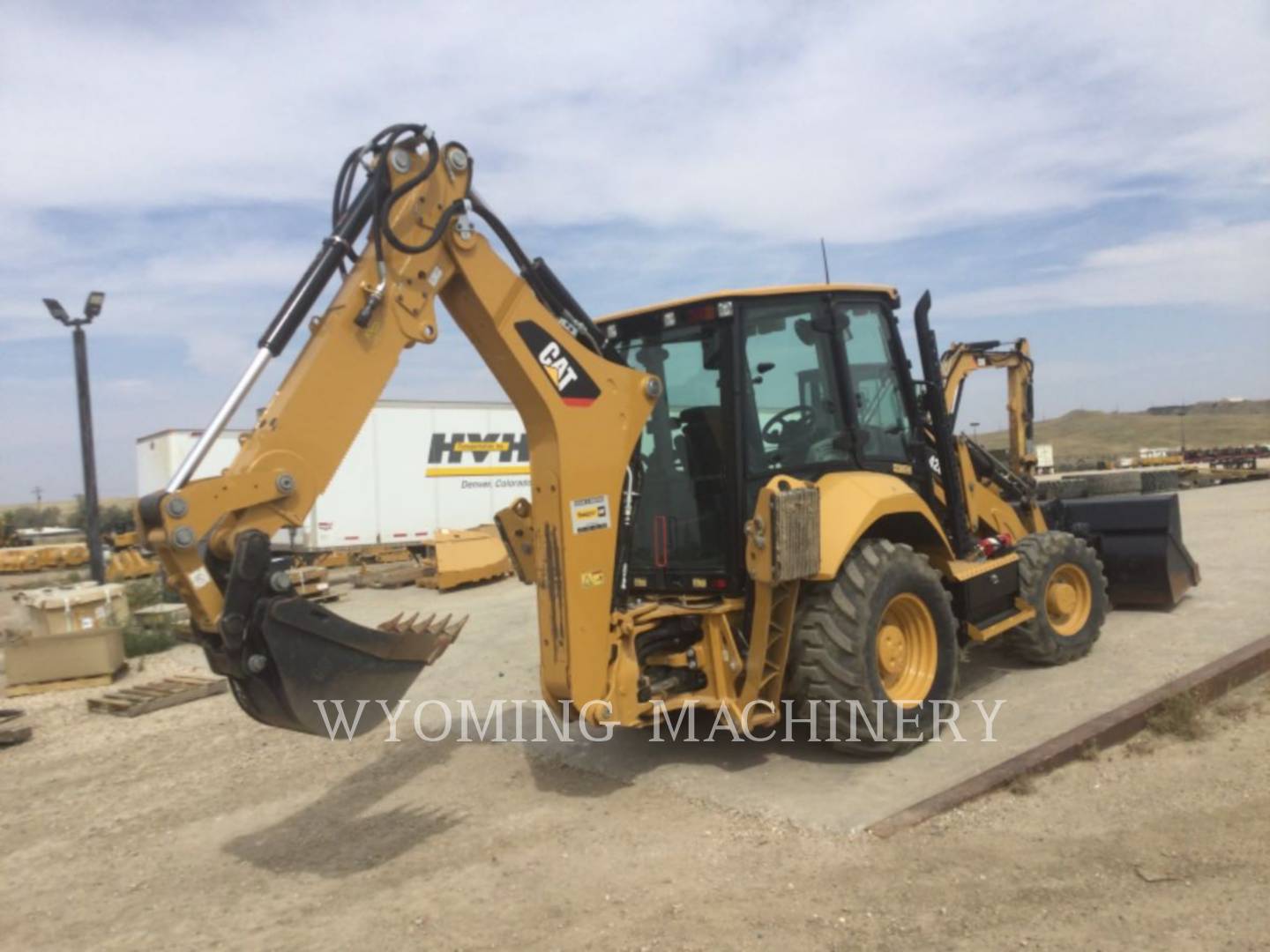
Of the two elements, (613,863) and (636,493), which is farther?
(636,493)

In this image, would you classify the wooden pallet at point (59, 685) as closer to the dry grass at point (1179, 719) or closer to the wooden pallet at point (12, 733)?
the wooden pallet at point (12, 733)

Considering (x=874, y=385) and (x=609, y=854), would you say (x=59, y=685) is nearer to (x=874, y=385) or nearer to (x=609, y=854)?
(x=609, y=854)

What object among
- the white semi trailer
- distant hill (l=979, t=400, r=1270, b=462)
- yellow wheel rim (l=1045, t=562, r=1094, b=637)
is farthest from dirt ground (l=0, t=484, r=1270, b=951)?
distant hill (l=979, t=400, r=1270, b=462)

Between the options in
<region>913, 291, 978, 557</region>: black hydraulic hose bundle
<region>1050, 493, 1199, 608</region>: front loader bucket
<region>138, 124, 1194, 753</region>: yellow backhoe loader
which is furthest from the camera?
<region>1050, 493, 1199, 608</region>: front loader bucket

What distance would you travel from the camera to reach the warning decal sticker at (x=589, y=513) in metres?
5.12

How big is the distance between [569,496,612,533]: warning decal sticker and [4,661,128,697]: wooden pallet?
714cm

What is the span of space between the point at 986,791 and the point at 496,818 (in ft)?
8.05

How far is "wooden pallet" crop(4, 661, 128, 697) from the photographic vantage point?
9648mm

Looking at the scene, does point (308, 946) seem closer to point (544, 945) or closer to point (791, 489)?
point (544, 945)

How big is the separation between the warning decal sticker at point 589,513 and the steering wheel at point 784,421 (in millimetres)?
1061

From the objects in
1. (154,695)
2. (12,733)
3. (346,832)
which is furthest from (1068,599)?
(12,733)

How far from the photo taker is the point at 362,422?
4.68 metres

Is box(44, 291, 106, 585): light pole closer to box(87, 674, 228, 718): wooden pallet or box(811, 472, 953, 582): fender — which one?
box(87, 674, 228, 718): wooden pallet

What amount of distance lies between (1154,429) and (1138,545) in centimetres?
8606
